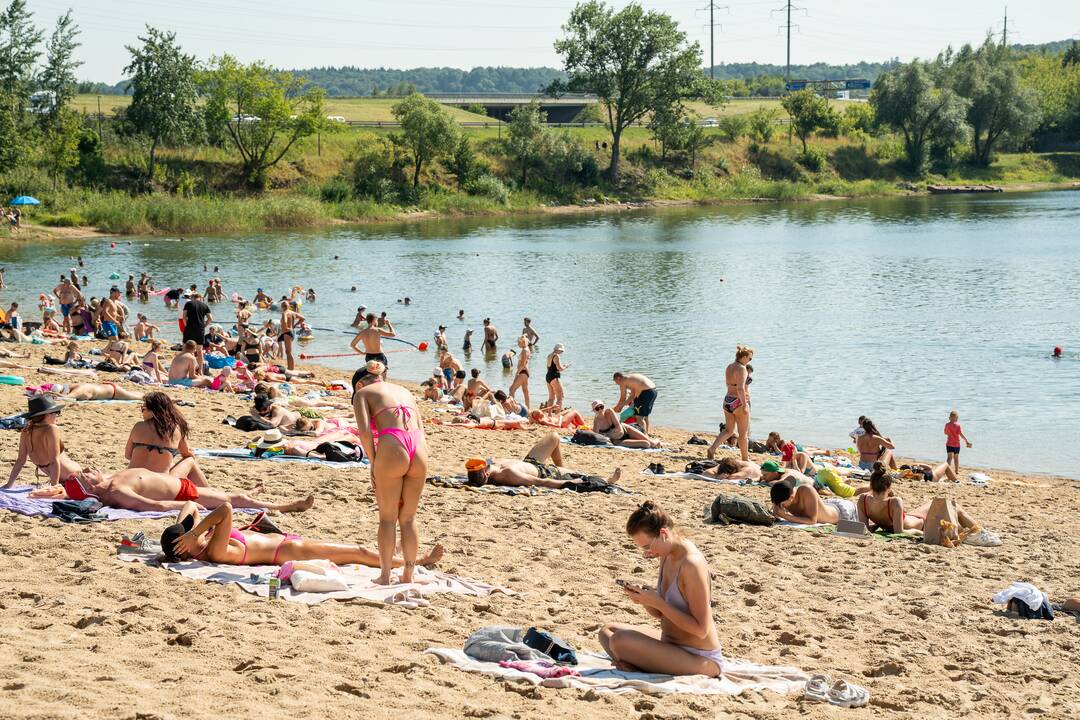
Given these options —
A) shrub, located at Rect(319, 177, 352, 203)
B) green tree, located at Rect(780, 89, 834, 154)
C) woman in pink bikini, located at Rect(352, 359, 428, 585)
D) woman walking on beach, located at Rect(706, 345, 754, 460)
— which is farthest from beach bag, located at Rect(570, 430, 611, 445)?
green tree, located at Rect(780, 89, 834, 154)

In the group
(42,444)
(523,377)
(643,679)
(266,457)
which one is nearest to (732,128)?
(523,377)

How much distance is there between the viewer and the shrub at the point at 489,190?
68.9 m

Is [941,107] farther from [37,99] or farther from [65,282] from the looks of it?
[65,282]

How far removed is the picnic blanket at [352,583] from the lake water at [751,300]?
11608 mm

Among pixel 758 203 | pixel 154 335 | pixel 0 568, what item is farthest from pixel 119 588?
pixel 758 203

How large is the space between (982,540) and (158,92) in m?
57.8

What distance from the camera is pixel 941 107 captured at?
8469cm

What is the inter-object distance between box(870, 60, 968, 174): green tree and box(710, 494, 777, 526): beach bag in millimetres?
80857

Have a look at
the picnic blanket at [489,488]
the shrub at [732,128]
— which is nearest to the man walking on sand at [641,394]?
the picnic blanket at [489,488]

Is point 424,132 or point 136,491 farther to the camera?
point 424,132

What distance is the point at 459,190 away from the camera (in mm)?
69188

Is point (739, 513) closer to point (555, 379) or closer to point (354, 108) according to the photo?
point (555, 379)

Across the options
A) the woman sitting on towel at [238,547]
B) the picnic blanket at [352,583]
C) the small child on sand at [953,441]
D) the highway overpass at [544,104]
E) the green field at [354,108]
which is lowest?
the small child on sand at [953,441]

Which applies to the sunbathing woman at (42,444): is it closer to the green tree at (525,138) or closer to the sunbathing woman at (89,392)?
the sunbathing woman at (89,392)
